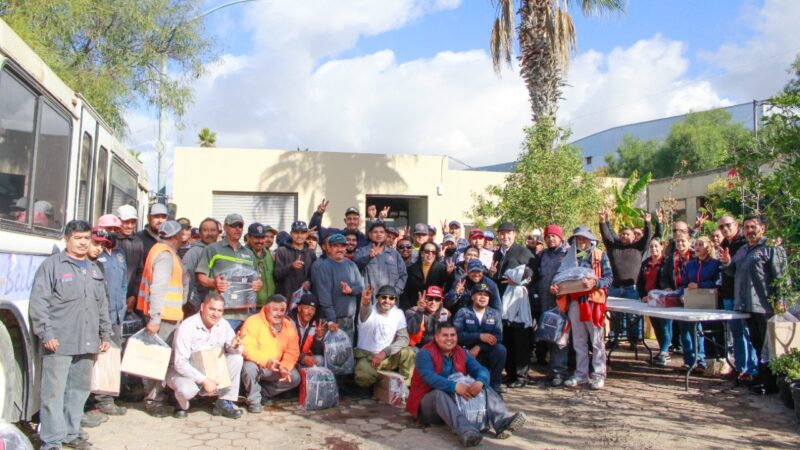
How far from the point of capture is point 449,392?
19.5ft

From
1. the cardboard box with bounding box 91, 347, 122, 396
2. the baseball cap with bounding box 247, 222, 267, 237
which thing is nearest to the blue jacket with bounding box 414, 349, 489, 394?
the baseball cap with bounding box 247, 222, 267, 237

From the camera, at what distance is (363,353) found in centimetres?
743

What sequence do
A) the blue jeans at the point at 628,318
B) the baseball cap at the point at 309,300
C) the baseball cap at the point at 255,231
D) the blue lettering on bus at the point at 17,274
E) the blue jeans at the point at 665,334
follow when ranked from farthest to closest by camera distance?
the blue jeans at the point at 628,318
the blue jeans at the point at 665,334
the baseball cap at the point at 255,231
the baseball cap at the point at 309,300
the blue lettering on bus at the point at 17,274

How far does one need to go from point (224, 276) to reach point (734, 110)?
4282 centimetres

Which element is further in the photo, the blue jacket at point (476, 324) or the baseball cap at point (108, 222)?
the blue jacket at point (476, 324)

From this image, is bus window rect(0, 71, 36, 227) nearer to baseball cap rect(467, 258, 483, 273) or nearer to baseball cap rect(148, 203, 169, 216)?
baseball cap rect(148, 203, 169, 216)

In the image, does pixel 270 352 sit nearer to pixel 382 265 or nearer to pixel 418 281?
pixel 382 265

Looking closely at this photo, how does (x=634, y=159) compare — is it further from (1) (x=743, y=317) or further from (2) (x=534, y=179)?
(1) (x=743, y=317)

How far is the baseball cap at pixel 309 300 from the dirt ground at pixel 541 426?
3.45ft

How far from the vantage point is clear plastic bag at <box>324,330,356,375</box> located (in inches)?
285

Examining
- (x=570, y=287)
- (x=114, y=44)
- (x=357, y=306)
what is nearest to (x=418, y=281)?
(x=357, y=306)

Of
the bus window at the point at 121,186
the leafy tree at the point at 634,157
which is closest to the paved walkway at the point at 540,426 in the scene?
the bus window at the point at 121,186

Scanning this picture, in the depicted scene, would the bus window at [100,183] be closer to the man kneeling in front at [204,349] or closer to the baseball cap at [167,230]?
the baseball cap at [167,230]

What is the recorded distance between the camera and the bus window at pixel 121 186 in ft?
26.3
